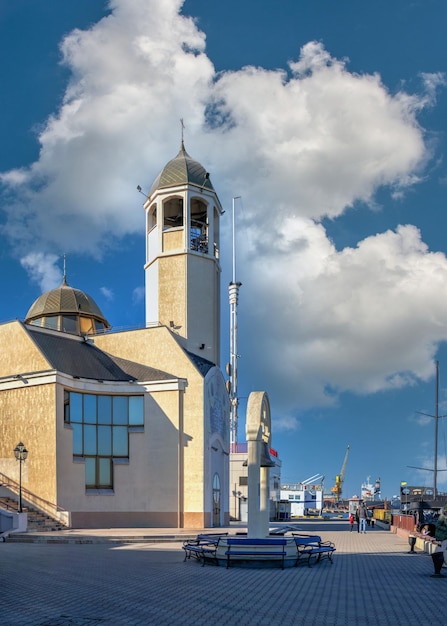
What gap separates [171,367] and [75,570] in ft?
73.3

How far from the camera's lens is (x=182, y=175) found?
149 feet

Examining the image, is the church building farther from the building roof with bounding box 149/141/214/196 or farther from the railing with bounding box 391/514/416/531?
the railing with bounding box 391/514/416/531

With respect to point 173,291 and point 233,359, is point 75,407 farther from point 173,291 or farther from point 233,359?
point 233,359

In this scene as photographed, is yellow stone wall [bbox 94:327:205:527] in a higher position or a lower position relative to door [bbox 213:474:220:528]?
higher

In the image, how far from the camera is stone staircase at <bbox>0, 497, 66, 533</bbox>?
32594 millimetres

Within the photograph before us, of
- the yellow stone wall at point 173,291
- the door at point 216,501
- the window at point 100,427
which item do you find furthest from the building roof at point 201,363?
the door at point 216,501

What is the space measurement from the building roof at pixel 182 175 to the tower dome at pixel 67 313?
28.1ft

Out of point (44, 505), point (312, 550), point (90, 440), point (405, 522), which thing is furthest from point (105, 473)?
point (312, 550)

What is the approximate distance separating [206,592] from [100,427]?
25.0 metres

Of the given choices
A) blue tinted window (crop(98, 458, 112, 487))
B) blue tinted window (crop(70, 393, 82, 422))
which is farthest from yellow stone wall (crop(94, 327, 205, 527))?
blue tinted window (crop(70, 393, 82, 422))

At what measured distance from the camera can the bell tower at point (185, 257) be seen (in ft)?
143

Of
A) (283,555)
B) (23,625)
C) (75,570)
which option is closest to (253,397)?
(283,555)

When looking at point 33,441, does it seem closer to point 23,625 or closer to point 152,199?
point 152,199

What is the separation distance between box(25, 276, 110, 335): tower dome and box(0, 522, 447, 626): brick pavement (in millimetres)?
26740
